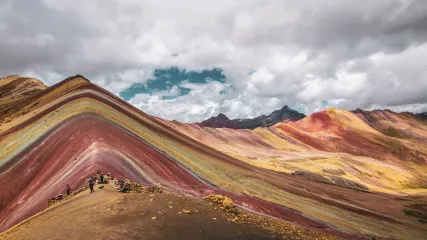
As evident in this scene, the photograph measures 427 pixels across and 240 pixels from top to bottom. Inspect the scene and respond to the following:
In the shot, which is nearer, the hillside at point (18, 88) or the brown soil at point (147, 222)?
the brown soil at point (147, 222)

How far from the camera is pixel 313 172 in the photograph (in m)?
114

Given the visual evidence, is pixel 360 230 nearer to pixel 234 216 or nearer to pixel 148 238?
pixel 234 216

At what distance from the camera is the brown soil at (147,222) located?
694 inches

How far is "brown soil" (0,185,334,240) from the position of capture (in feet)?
57.8

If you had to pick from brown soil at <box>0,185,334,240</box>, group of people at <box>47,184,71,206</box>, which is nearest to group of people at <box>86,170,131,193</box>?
group of people at <box>47,184,71,206</box>

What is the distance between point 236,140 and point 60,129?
13361cm

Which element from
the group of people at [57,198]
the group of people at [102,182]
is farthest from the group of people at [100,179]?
the group of people at [57,198]

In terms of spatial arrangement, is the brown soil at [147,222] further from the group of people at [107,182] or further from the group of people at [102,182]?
the group of people at [102,182]

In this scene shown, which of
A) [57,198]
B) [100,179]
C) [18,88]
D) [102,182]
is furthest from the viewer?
[18,88]

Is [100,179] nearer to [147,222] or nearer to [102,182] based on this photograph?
[102,182]

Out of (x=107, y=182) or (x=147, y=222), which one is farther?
(x=107, y=182)

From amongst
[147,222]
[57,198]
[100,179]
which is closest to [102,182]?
[100,179]

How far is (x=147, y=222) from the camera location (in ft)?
61.7

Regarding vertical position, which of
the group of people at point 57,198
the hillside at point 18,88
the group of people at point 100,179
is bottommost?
the group of people at point 57,198
